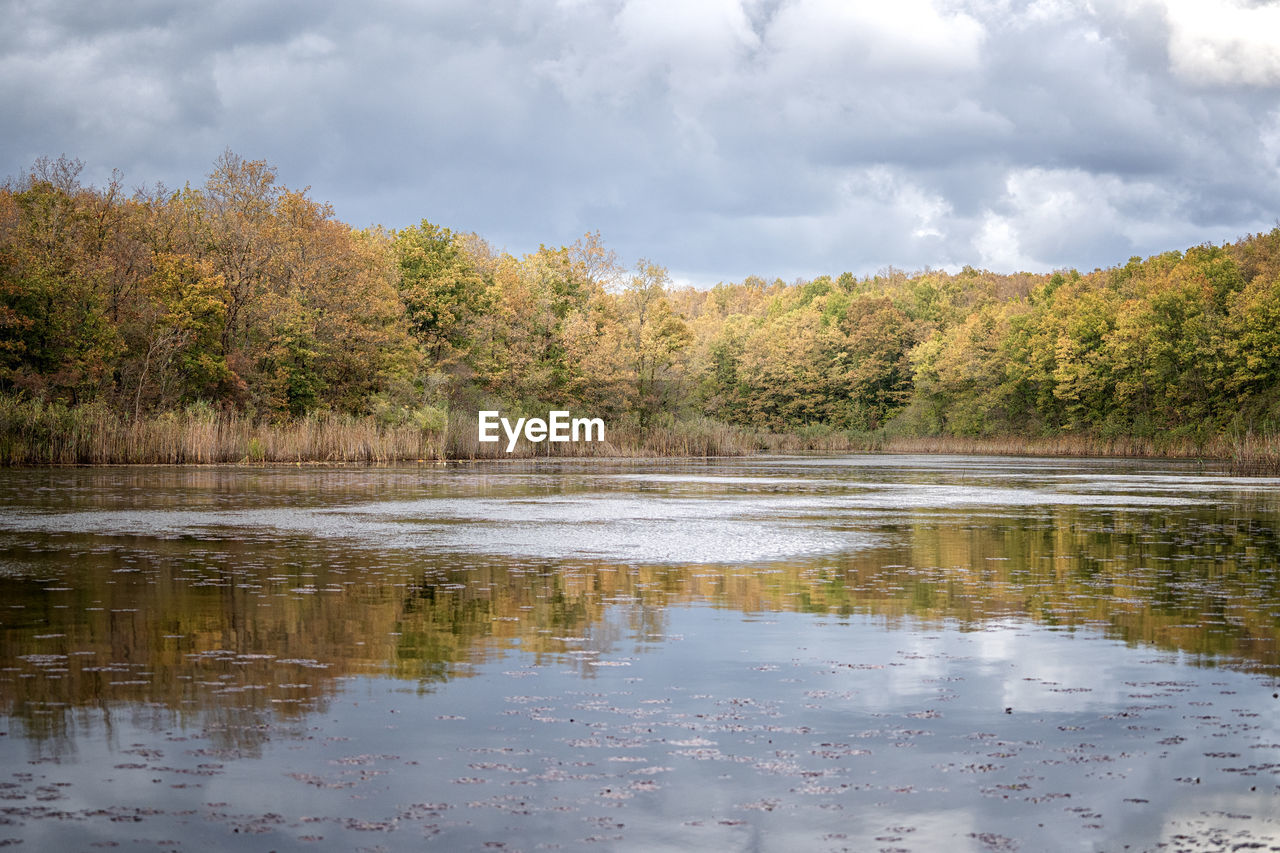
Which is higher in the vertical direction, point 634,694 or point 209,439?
point 209,439

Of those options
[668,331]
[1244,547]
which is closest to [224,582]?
[1244,547]

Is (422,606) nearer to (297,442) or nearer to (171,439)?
(171,439)

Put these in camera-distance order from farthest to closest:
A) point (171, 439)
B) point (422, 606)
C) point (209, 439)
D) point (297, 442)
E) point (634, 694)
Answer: point (297, 442)
point (209, 439)
point (171, 439)
point (422, 606)
point (634, 694)

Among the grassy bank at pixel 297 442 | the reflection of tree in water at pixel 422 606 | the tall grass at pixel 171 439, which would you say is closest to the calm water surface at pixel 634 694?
the reflection of tree in water at pixel 422 606

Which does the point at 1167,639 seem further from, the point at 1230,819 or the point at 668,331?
the point at 668,331

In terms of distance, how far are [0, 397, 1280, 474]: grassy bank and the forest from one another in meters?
0.10

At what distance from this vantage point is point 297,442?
42.3 metres

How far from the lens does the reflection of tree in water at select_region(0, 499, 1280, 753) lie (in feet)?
21.3

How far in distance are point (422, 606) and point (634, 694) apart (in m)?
3.39

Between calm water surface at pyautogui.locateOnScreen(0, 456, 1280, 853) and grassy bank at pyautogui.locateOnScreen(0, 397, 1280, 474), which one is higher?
grassy bank at pyautogui.locateOnScreen(0, 397, 1280, 474)

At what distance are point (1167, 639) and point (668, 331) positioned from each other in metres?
66.7

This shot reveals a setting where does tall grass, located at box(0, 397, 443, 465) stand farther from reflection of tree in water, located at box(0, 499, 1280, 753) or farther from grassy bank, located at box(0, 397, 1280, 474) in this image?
reflection of tree in water, located at box(0, 499, 1280, 753)

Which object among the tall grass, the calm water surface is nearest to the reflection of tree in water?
the calm water surface

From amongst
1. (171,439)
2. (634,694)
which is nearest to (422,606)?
(634,694)
